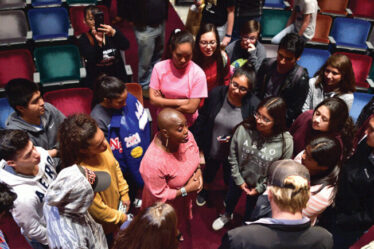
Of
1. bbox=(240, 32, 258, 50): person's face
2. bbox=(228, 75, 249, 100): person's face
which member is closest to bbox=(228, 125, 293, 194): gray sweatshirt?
bbox=(228, 75, 249, 100): person's face

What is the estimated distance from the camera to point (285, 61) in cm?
262

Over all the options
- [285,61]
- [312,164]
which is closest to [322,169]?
[312,164]

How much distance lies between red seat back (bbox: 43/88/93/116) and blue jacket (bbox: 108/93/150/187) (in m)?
0.90

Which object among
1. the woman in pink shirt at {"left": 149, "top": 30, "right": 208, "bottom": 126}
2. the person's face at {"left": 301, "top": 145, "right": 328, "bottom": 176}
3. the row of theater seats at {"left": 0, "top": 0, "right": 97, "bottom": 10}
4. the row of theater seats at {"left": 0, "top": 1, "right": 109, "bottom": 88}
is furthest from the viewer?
the row of theater seats at {"left": 0, "top": 0, "right": 97, "bottom": 10}

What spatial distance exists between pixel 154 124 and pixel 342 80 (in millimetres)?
2112

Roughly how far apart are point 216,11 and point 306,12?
3.43 feet

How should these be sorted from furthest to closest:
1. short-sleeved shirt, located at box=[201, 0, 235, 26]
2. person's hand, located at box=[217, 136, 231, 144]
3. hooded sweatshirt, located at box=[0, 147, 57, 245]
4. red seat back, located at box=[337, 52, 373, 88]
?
red seat back, located at box=[337, 52, 373, 88]
short-sleeved shirt, located at box=[201, 0, 235, 26]
person's hand, located at box=[217, 136, 231, 144]
hooded sweatshirt, located at box=[0, 147, 57, 245]

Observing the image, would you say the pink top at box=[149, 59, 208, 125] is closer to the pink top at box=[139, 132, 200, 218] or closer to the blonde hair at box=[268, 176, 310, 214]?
the pink top at box=[139, 132, 200, 218]

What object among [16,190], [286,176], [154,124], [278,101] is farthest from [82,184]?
[154,124]

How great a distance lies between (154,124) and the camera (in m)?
3.77

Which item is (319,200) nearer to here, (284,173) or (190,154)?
(284,173)

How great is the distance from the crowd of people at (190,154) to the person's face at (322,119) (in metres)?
0.01

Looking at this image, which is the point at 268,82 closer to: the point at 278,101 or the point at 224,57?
the point at 224,57

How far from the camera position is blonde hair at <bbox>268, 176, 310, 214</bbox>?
1483 mm
